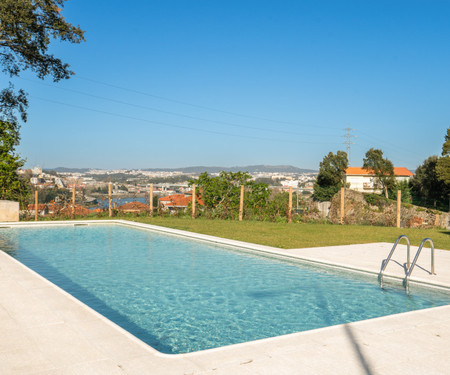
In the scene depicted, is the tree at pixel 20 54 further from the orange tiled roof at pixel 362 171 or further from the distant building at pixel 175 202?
the orange tiled roof at pixel 362 171

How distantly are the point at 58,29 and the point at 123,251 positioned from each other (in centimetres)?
816

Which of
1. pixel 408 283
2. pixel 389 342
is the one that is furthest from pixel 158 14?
pixel 389 342

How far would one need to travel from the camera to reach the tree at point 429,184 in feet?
135

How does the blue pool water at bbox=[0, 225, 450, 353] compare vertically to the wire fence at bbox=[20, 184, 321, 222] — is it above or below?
below

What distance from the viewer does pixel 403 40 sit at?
978 inches

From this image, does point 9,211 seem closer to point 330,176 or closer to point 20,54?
point 20,54

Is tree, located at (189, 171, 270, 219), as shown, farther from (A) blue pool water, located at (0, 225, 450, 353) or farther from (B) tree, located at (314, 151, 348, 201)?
(B) tree, located at (314, 151, 348, 201)

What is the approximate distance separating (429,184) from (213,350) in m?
46.6

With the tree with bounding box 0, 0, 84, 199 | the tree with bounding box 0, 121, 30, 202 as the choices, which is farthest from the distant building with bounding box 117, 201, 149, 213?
the tree with bounding box 0, 0, 84, 199

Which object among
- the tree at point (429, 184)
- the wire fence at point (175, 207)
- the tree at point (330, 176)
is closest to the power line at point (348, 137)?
the tree at point (330, 176)

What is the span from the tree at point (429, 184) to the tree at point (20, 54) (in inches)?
1462

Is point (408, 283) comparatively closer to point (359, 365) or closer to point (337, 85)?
point (359, 365)

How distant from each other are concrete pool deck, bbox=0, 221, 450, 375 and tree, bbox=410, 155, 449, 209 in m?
41.0

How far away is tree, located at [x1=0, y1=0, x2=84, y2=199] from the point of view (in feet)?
38.3
